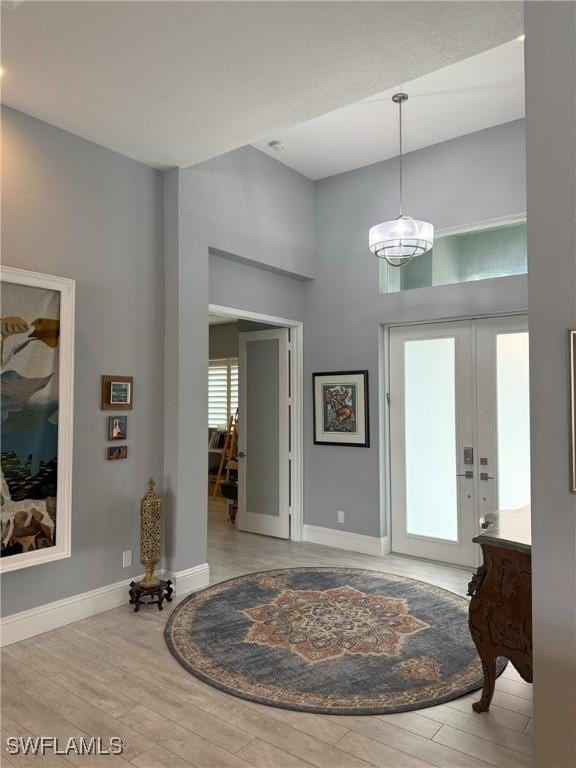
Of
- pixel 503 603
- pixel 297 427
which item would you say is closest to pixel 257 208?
pixel 297 427

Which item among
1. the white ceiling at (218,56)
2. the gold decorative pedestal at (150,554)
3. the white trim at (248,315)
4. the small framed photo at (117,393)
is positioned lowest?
the gold decorative pedestal at (150,554)

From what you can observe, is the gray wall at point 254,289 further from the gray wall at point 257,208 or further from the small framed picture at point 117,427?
the small framed picture at point 117,427

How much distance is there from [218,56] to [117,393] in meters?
2.30

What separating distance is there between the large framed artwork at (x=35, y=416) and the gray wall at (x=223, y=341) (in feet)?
17.1

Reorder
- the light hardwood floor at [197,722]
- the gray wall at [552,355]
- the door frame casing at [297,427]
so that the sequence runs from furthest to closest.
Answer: the door frame casing at [297,427]
the light hardwood floor at [197,722]
the gray wall at [552,355]

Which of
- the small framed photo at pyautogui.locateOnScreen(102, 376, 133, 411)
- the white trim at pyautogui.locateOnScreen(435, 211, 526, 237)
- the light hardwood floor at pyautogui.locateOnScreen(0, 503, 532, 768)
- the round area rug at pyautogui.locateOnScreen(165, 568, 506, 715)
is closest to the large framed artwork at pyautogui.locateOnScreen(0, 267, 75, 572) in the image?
the small framed photo at pyautogui.locateOnScreen(102, 376, 133, 411)

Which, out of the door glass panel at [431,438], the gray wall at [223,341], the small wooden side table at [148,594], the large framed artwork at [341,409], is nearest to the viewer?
the small wooden side table at [148,594]

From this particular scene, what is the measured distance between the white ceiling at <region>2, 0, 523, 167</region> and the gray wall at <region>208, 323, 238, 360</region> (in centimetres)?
512

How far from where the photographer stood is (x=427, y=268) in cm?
511

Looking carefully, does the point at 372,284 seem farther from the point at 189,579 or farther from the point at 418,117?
the point at 189,579

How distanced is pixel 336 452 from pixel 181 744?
11.5ft

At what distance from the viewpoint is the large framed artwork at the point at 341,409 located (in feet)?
17.6

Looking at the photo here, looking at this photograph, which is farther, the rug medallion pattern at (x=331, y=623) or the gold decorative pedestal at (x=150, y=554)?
the gold decorative pedestal at (x=150, y=554)

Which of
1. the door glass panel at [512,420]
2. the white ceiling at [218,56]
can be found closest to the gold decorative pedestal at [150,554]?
the white ceiling at [218,56]
